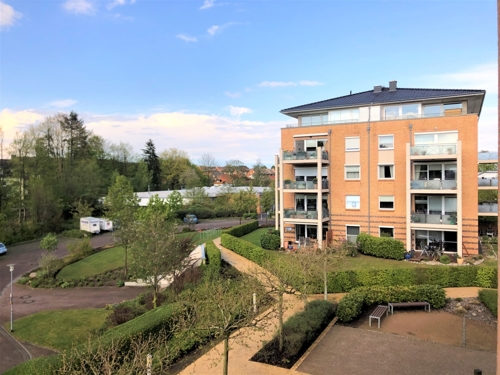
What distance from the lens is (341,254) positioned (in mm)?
20078

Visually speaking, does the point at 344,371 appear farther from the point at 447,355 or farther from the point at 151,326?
the point at 151,326

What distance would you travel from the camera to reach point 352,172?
2923 centimetres

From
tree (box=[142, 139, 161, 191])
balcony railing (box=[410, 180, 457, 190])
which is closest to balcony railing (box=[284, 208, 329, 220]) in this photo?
balcony railing (box=[410, 180, 457, 190])

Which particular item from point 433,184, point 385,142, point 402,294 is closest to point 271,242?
point 385,142

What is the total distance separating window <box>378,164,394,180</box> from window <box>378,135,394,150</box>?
4.69 ft

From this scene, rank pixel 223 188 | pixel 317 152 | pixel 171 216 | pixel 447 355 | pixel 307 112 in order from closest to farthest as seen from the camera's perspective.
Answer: pixel 447 355, pixel 317 152, pixel 307 112, pixel 171 216, pixel 223 188

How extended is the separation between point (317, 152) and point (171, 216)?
54.1 feet

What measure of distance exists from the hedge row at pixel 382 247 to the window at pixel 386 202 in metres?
2.80

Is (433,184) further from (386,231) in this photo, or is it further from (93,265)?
(93,265)

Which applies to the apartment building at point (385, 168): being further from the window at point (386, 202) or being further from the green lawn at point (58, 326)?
the green lawn at point (58, 326)

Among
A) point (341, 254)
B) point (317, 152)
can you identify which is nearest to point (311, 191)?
point (317, 152)

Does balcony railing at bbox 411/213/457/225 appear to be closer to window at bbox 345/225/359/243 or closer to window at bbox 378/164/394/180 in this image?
window at bbox 378/164/394/180

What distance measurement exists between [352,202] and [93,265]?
2151 cm

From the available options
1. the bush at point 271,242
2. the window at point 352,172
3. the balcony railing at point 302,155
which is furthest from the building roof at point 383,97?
the bush at point 271,242
